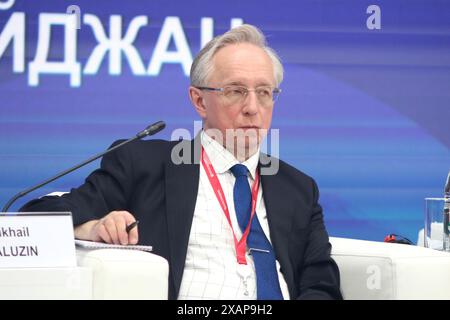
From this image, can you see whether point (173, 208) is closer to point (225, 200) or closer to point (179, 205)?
point (179, 205)

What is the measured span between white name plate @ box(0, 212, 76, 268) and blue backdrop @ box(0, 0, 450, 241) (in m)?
2.04

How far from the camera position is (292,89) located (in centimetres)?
449

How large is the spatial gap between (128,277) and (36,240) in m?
0.28

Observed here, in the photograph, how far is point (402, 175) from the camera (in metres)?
4.54

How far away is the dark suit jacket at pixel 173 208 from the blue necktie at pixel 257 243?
0.05 meters

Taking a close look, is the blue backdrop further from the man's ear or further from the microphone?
the microphone

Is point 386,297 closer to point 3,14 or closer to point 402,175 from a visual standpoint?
point 402,175

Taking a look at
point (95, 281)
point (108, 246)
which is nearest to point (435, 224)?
point (108, 246)

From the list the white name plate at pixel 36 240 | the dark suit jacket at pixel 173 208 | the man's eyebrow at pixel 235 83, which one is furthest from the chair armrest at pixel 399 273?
the white name plate at pixel 36 240

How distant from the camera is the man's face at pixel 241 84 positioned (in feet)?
9.58

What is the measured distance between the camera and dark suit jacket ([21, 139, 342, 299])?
274 centimetres
